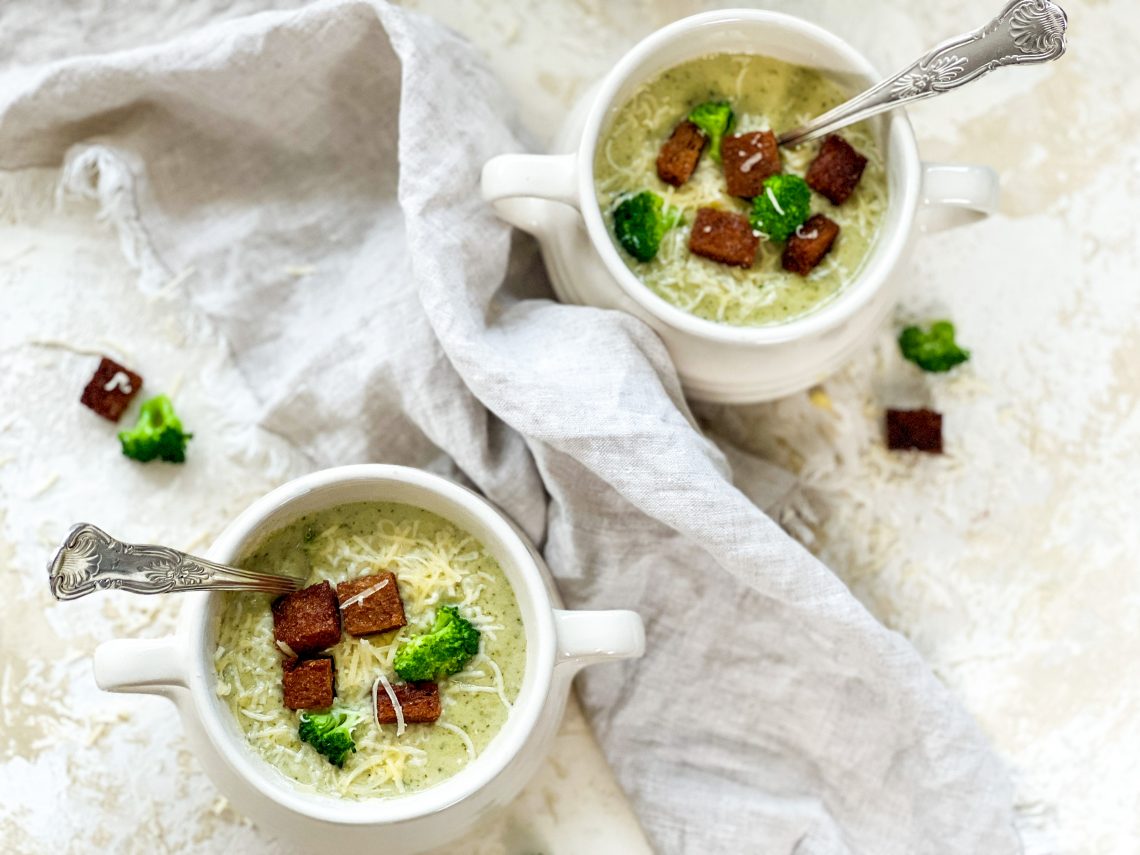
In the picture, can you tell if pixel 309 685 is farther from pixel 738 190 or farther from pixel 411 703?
pixel 738 190

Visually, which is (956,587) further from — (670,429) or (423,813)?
(423,813)

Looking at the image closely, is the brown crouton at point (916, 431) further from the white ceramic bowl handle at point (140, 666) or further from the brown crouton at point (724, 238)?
the white ceramic bowl handle at point (140, 666)

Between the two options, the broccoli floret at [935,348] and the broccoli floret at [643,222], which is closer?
the broccoli floret at [643,222]

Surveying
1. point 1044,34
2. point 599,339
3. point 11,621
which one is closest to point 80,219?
point 11,621

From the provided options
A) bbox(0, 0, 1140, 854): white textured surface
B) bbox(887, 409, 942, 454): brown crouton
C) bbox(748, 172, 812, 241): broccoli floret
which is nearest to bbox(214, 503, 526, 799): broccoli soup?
bbox(0, 0, 1140, 854): white textured surface

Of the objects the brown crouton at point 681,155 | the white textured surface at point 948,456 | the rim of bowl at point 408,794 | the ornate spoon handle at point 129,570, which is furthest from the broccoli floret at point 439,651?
the brown crouton at point 681,155

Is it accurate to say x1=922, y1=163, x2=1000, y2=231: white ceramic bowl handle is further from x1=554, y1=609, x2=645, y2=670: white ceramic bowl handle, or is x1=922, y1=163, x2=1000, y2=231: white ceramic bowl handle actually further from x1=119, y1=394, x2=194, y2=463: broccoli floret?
x1=119, y1=394, x2=194, y2=463: broccoli floret
